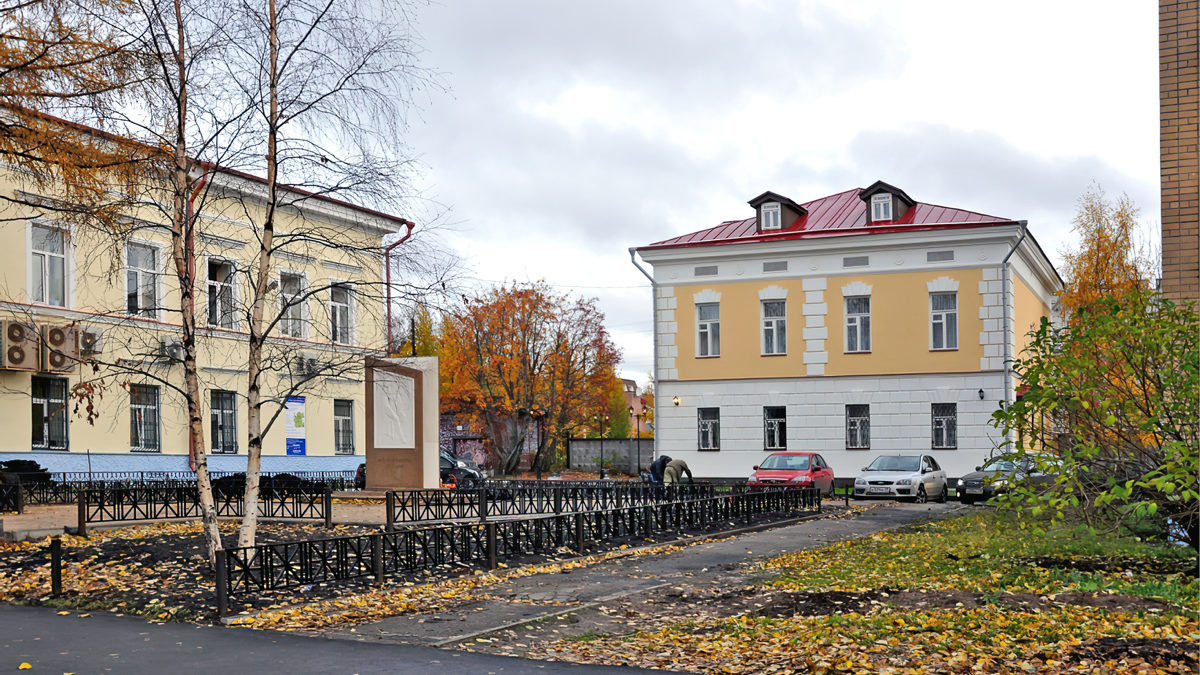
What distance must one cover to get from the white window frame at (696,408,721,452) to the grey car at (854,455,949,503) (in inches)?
326

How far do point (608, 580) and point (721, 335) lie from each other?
27.2 metres

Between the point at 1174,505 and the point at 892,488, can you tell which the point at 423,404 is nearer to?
the point at 892,488

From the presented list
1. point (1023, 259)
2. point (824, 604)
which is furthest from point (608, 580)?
point (1023, 259)

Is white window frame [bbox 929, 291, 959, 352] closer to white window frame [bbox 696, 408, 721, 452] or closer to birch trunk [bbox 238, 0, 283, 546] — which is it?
white window frame [bbox 696, 408, 721, 452]

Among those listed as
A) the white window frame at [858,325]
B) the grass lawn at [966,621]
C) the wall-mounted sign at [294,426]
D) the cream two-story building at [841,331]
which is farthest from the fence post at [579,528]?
the white window frame at [858,325]

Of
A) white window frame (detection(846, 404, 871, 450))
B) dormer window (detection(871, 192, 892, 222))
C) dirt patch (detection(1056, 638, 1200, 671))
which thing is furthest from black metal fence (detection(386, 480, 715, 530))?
dormer window (detection(871, 192, 892, 222))

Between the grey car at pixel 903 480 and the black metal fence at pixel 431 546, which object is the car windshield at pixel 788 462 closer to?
the grey car at pixel 903 480

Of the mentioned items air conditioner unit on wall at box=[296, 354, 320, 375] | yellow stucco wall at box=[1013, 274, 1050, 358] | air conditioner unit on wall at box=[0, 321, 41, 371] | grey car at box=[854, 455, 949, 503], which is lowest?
grey car at box=[854, 455, 949, 503]

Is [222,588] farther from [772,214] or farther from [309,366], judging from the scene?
[772,214]

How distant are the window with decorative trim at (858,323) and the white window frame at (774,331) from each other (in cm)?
226

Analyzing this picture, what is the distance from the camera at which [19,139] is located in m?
13.1

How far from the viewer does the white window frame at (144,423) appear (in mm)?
31219

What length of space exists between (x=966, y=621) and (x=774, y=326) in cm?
3098

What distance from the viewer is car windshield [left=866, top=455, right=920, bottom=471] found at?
1288 inches
